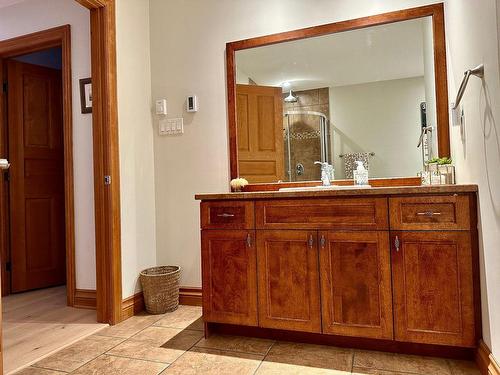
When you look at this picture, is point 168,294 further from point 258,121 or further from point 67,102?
point 67,102

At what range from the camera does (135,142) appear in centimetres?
265

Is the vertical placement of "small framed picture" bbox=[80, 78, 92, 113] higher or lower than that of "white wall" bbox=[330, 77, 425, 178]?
higher

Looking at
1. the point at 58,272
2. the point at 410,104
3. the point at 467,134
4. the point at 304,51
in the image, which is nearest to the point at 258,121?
the point at 304,51

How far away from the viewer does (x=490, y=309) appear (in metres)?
1.42

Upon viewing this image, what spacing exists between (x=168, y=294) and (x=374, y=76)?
81.6 inches

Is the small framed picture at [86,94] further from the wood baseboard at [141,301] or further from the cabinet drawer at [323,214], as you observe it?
the cabinet drawer at [323,214]

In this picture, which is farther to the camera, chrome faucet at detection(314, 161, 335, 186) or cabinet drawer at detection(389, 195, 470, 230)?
chrome faucet at detection(314, 161, 335, 186)

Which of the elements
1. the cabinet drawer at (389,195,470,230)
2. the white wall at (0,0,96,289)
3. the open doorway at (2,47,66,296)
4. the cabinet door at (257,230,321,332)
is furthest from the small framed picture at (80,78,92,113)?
the cabinet drawer at (389,195,470,230)

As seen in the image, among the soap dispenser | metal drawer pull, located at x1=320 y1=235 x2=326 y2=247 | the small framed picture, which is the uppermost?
the small framed picture

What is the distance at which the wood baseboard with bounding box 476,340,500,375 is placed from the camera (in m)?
1.36

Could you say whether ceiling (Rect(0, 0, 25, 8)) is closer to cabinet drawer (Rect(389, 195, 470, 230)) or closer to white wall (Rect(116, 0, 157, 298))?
white wall (Rect(116, 0, 157, 298))

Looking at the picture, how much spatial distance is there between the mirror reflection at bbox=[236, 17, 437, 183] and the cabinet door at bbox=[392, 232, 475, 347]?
2.30ft

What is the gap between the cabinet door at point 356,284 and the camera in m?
1.69

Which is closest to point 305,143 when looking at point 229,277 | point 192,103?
point 192,103
